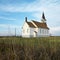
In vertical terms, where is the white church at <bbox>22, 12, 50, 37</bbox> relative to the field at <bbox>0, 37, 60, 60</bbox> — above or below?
above

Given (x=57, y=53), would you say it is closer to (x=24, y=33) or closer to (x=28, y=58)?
(x=28, y=58)

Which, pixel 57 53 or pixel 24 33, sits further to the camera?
pixel 24 33

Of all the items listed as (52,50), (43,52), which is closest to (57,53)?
(52,50)

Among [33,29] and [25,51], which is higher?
[33,29]

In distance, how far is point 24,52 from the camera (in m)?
6.45

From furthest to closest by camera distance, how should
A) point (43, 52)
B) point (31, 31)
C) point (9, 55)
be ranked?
point (31, 31), point (43, 52), point (9, 55)

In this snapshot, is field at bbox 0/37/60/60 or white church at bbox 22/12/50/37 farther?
white church at bbox 22/12/50/37

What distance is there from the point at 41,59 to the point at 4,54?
1.37m

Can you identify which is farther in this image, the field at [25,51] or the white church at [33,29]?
the white church at [33,29]

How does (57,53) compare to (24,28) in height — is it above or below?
below

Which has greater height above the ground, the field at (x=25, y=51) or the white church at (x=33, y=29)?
the white church at (x=33, y=29)

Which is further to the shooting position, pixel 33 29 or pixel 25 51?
pixel 33 29

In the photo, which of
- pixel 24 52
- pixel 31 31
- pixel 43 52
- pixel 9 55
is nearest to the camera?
pixel 9 55

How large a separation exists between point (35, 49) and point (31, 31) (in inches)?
2084
